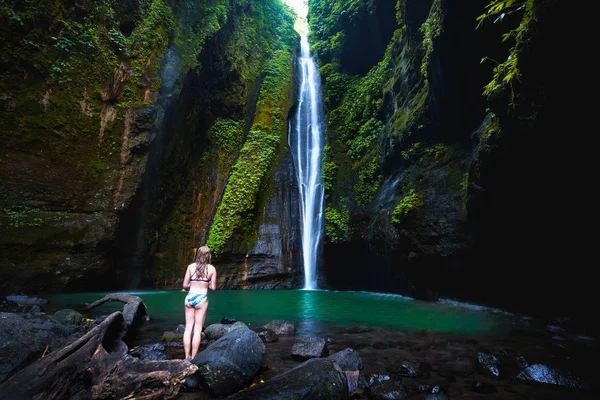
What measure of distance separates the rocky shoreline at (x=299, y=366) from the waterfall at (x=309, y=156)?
8.99 meters

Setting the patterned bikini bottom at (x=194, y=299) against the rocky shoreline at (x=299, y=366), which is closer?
the rocky shoreline at (x=299, y=366)

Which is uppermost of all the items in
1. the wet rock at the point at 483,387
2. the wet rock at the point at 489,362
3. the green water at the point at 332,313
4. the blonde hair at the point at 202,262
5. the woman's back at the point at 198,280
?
the blonde hair at the point at 202,262

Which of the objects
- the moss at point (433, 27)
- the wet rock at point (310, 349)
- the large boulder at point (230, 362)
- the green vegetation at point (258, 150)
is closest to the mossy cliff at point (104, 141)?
the green vegetation at point (258, 150)

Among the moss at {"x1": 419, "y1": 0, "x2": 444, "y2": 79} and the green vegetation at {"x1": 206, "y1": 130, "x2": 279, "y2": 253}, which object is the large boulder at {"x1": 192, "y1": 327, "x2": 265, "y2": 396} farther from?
the green vegetation at {"x1": 206, "y1": 130, "x2": 279, "y2": 253}

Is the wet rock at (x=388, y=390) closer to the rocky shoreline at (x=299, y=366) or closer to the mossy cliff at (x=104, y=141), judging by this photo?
the rocky shoreline at (x=299, y=366)

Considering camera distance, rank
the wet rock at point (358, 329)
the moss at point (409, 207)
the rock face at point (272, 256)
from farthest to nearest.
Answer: the rock face at point (272, 256), the moss at point (409, 207), the wet rock at point (358, 329)

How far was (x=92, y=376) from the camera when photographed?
8.90ft

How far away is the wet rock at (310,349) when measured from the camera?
395 cm

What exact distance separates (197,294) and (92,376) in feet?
4.44

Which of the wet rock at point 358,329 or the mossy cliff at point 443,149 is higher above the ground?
the mossy cliff at point 443,149

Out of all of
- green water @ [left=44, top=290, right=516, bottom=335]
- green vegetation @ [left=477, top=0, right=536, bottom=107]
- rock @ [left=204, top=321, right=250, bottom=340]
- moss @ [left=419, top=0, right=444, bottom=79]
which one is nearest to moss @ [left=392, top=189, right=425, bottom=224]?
green water @ [left=44, top=290, right=516, bottom=335]

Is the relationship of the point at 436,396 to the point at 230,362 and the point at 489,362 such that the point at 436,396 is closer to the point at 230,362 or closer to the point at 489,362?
the point at 489,362

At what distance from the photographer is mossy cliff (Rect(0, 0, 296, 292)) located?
870 cm

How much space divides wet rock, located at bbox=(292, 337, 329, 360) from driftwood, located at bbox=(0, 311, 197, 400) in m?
1.52
